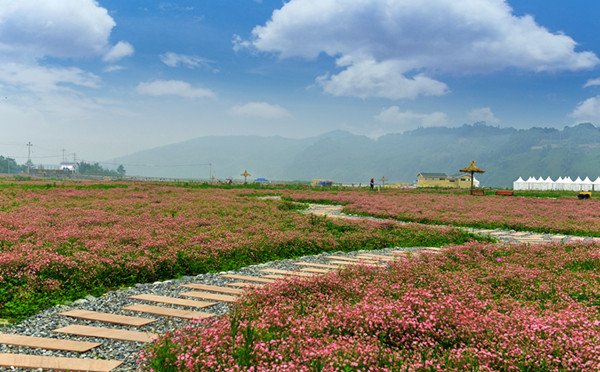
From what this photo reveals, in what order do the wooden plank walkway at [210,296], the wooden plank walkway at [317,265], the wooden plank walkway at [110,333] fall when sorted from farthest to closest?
the wooden plank walkway at [317,265]
the wooden plank walkway at [210,296]
the wooden plank walkway at [110,333]

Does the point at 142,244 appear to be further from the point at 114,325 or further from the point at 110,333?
the point at 110,333

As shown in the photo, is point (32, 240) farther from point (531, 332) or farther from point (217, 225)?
point (531, 332)

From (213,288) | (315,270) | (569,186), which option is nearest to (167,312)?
(213,288)

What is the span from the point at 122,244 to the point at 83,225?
3.62 metres

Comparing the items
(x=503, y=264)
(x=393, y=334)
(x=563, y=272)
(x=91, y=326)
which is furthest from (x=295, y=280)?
(x=563, y=272)

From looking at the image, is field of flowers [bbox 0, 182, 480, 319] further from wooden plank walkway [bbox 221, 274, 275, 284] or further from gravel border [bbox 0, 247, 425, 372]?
wooden plank walkway [bbox 221, 274, 275, 284]

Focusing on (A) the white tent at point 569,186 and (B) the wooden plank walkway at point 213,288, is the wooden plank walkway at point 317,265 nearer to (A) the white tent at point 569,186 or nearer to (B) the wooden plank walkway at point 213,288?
(B) the wooden plank walkway at point 213,288

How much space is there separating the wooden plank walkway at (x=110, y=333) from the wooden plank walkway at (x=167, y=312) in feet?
2.05

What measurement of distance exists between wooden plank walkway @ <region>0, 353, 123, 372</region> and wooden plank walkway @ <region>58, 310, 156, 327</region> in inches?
40.0

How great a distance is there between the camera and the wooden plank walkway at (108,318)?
16.2 feet

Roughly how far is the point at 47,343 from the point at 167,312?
1.48 meters

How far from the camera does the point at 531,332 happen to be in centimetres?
379

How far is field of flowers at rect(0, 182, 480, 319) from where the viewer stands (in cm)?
639

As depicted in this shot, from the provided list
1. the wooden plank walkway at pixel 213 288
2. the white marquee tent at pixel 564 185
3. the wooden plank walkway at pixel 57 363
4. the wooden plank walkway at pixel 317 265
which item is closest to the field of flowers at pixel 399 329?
the wooden plank walkway at pixel 57 363
